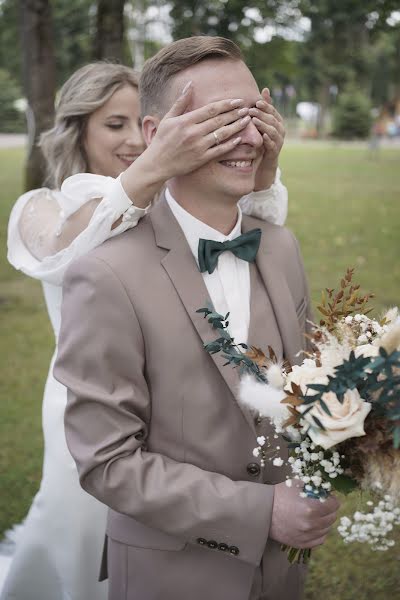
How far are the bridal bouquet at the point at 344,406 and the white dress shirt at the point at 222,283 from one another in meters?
0.37

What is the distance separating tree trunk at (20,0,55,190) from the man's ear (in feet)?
27.0

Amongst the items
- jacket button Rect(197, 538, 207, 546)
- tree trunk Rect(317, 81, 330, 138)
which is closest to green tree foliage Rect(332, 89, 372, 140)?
tree trunk Rect(317, 81, 330, 138)

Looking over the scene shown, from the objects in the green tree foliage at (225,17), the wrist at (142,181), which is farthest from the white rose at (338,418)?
the green tree foliage at (225,17)

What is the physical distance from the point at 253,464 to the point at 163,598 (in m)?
0.55

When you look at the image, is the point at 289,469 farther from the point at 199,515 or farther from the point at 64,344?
the point at 64,344

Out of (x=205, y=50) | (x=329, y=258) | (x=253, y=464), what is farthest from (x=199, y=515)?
(x=329, y=258)

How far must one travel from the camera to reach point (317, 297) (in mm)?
9492

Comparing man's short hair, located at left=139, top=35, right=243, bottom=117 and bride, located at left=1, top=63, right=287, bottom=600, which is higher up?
man's short hair, located at left=139, top=35, right=243, bottom=117

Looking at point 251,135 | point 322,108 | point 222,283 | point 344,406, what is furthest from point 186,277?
point 322,108

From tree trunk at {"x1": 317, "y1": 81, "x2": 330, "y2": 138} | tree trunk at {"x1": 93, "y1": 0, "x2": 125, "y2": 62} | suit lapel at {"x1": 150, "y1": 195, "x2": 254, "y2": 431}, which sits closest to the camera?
suit lapel at {"x1": 150, "y1": 195, "x2": 254, "y2": 431}

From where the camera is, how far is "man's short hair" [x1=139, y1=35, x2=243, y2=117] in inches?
82.4

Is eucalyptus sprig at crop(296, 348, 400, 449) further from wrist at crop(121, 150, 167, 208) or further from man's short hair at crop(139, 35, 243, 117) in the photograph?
man's short hair at crop(139, 35, 243, 117)

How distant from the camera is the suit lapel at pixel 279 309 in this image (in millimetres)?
2234

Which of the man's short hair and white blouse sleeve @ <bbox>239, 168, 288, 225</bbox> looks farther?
white blouse sleeve @ <bbox>239, 168, 288, 225</bbox>
